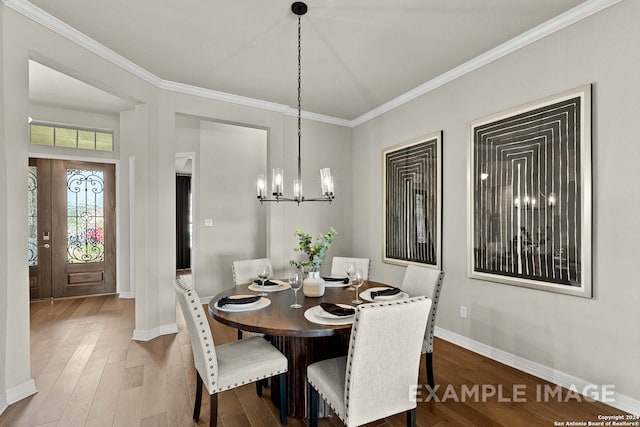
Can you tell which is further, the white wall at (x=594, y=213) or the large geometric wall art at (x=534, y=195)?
the large geometric wall art at (x=534, y=195)

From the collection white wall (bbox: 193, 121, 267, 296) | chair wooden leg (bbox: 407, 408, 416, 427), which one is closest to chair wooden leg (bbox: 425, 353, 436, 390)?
chair wooden leg (bbox: 407, 408, 416, 427)

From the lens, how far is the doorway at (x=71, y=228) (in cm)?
487

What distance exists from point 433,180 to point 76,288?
556 centimetres

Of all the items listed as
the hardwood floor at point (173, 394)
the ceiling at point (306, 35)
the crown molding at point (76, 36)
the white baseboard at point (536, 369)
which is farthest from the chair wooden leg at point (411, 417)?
the crown molding at point (76, 36)

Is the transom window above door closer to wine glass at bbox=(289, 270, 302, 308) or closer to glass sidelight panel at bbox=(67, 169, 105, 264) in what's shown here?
glass sidelight panel at bbox=(67, 169, 105, 264)

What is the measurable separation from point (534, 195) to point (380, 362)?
6.65 ft

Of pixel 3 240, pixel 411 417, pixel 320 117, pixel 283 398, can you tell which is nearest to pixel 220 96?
pixel 320 117

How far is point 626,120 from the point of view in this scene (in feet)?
7.07

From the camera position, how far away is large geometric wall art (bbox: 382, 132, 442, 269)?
11.7 ft

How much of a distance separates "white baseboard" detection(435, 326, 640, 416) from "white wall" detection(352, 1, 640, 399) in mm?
41

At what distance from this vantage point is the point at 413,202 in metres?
3.88

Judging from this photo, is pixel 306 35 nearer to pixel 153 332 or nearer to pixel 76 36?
pixel 76 36

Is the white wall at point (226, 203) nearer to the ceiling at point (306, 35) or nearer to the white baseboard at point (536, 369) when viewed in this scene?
the ceiling at point (306, 35)

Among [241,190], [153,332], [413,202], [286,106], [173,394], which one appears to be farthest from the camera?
[241,190]
